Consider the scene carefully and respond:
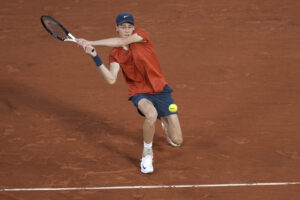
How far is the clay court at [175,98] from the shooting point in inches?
278

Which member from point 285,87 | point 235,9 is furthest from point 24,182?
point 235,9

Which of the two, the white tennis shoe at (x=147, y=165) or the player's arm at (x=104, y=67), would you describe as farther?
the white tennis shoe at (x=147, y=165)

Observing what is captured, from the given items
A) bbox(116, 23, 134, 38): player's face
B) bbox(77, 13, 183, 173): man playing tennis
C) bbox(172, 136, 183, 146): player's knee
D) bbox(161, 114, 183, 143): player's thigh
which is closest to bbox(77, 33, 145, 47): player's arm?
bbox(77, 13, 183, 173): man playing tennis

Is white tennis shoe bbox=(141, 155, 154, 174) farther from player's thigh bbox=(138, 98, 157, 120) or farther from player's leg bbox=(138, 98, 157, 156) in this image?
player's thigh bbox=(138, 98, 157, 120)

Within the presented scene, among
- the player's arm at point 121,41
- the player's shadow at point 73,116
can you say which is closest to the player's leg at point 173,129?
the player's shadow at point 73,116

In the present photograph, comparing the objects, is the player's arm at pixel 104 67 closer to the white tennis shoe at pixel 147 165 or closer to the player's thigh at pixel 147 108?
the player's thigh at pixel 147 108

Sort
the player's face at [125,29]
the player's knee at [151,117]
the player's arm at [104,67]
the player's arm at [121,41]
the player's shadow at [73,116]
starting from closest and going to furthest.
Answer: the player's arm at [104,67] < the player's arm at [121,41] < the player's knee at [151,117] < the player's face at [125,29] < the player's shadow at [73,116]

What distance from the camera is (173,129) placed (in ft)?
25.2

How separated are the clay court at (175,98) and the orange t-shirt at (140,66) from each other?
102 cm

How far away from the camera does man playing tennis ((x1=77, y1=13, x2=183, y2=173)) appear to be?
719 centimetres

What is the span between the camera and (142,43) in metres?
7.37

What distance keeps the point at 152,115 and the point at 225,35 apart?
5426mm

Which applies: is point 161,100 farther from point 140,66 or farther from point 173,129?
point 140,66

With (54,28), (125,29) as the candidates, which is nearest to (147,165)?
(125,29)
